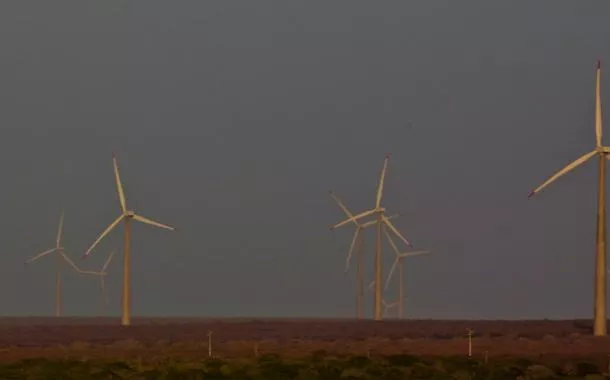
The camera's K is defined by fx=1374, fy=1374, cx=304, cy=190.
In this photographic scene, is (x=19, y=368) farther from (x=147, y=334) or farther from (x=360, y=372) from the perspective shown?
(x=147, y=334)

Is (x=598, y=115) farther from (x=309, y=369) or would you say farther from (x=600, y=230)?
(x=309, y=369)

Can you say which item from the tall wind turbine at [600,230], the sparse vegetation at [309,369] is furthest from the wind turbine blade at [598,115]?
the sparse vegetation at [309,369]

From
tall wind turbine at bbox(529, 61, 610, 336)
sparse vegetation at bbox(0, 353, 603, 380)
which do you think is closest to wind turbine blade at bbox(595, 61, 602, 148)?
tall wind turbine at bbox(529, 61, 610, 336)

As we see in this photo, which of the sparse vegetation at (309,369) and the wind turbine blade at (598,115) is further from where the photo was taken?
the wind turbine blade at (598,115)

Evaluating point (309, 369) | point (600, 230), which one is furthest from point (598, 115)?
point (309, 369)

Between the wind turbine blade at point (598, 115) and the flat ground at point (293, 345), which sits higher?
the wind turbine blade at point (598, 115)

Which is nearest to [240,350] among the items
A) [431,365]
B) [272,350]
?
[272,350]

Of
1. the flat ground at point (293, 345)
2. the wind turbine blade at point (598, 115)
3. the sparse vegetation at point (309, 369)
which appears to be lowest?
the flat ground at point (293, 345)

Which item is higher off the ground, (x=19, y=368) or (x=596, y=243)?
(x=596, y=243)

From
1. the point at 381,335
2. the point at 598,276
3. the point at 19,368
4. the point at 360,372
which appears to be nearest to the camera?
the point at 360,372

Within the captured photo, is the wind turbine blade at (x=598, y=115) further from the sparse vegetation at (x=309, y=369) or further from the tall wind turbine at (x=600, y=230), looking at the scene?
the sparse vegetation at (x=309, y=369)

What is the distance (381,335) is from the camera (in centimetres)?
12788

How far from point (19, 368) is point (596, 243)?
47.0 metres

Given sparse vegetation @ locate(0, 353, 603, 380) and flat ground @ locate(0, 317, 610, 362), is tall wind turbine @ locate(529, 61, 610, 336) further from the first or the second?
sparse vegetation @ locate(0, 353, 603, 380)
